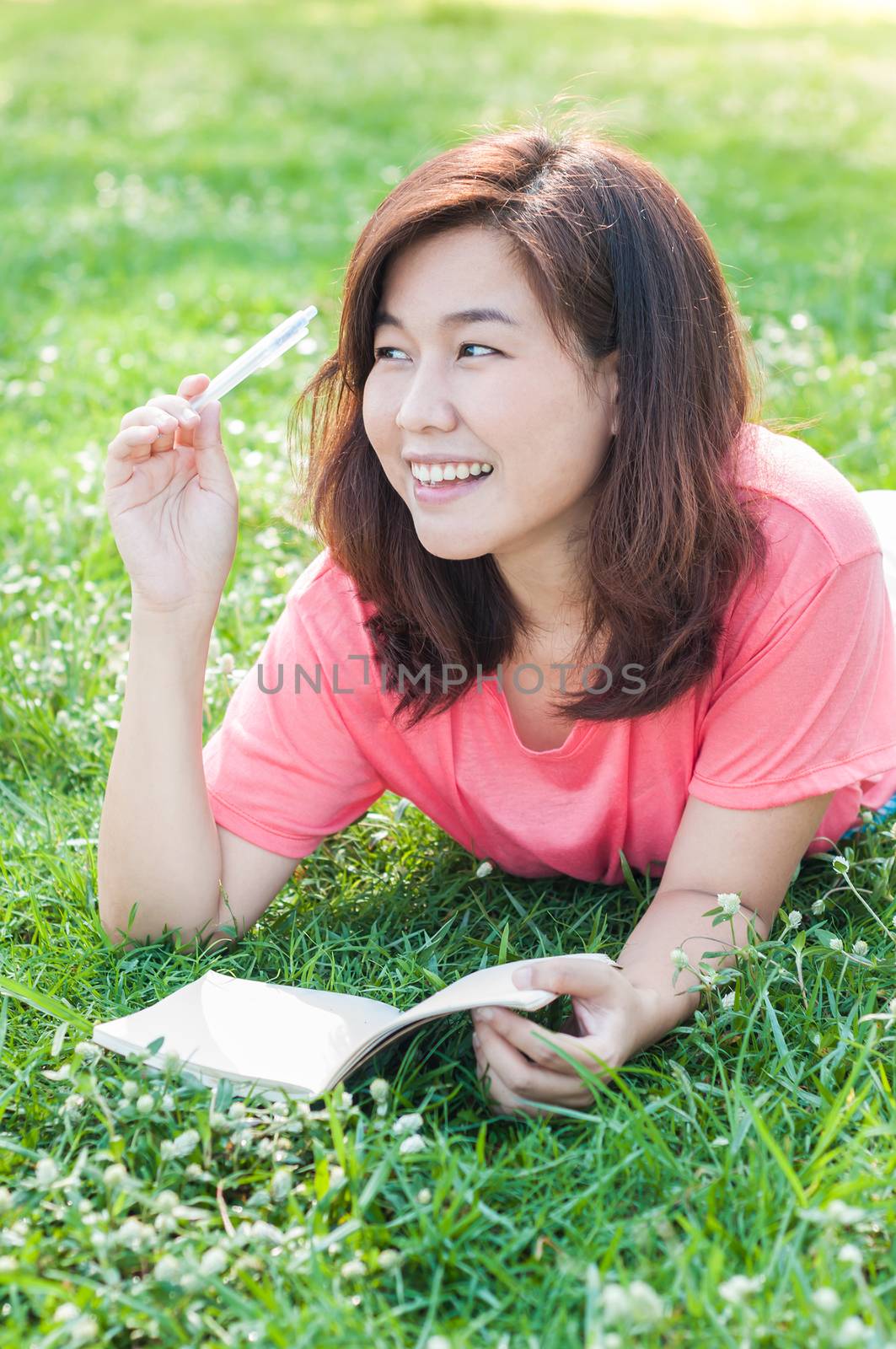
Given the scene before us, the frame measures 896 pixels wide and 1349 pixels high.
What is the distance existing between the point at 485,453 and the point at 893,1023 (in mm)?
1011

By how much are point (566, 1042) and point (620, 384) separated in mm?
929

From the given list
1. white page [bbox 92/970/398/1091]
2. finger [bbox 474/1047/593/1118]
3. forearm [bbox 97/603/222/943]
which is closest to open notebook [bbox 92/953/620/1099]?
white page [bbox 92/970/398/1091]

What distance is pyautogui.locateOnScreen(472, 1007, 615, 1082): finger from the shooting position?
1.87 metres

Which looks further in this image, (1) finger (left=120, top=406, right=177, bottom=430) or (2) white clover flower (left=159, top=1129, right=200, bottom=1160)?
(1) finger (left=120, top=406, right=177, bottom=430)

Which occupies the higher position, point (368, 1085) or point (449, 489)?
point (449, 489)

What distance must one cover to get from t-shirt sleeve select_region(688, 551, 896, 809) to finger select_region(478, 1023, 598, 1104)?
0.51 m

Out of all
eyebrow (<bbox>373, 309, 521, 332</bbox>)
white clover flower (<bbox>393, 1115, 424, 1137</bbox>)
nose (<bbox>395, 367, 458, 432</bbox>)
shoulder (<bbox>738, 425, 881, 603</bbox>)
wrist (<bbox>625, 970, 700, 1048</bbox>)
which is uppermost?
eyebrow (<bbox>373, 309, 521, 332</bbox>)

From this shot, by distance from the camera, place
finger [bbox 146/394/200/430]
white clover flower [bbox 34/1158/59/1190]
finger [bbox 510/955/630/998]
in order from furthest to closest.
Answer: finger [bbox 146/394/200/430] < finger [bbox 510/955/630/998] < white clover flower [bbox 34/1158/59/1190]

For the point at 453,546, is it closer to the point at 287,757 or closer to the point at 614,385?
the point at 614,385

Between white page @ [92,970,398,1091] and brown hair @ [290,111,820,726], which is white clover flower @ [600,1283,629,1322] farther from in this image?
brown hair @ [290,111,820,726]

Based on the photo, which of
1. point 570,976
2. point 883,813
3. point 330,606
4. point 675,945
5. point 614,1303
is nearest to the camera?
point 614,1303

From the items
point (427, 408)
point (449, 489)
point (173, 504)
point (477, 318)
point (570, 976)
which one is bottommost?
point (570, 976)

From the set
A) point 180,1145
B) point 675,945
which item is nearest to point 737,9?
point 675,945

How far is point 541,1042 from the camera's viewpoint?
6.13 feet
